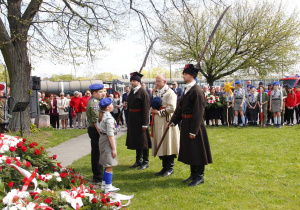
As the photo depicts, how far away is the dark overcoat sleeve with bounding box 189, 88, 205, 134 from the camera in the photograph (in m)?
5.10

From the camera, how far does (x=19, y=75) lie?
11.5 m

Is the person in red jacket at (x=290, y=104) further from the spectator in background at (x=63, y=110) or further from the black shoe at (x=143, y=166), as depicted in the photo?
the spectator in background at (x=63, y=110)

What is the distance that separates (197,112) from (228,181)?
152 centimetres

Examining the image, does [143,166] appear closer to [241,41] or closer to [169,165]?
[169,165]

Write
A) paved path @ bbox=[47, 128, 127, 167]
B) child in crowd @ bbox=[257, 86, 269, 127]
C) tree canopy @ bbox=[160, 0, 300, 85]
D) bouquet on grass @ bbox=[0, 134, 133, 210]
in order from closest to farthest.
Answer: bouquet on grass @ bbox=[0, 134, 133, 210] < paved path @ bbox=[47, 128, 127, 167] < child in crowd @ bbox=[257, 86, 269, 127] < tree canopy @ bbox=[160, 0, 300, 85]

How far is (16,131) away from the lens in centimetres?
1161

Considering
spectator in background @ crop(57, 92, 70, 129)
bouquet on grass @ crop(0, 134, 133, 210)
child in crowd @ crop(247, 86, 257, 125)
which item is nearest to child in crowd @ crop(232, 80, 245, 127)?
child in crowd @ crop(247, 86, 257, 125)

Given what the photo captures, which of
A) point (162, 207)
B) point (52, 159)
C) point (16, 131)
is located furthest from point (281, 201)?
point (16, 131)

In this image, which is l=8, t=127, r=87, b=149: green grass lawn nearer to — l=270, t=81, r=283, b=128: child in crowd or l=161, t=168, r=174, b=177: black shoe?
l=161, t=168, r=174, b=177: black shoe

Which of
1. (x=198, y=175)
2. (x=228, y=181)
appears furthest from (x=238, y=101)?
(x=198, y=175)

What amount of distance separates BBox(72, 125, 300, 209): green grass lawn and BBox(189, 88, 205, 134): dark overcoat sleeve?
1.09 metres

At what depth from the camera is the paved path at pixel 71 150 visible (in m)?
8.06

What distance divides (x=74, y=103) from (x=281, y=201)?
1231 cm

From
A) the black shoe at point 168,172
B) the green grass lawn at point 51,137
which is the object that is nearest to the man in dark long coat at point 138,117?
the black shoe at point 168,172
